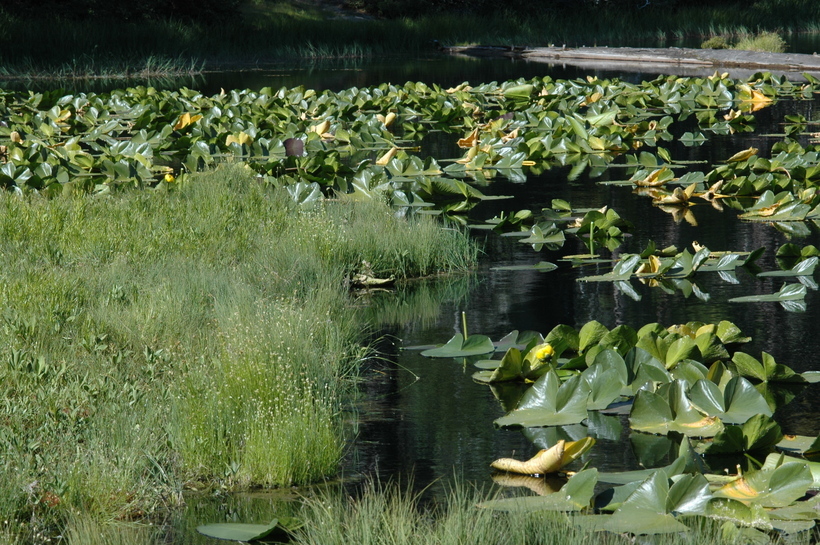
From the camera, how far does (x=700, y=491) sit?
2.79 meters

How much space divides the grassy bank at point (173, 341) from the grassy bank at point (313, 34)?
17636mm

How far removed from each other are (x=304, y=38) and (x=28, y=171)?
21575 millimetres

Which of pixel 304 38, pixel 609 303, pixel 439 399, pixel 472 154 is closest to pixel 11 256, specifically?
pixel 439 399

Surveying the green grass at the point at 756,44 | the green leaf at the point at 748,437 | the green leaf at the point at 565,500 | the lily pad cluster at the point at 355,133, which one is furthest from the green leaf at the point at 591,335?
the green grass at the point at 756,44

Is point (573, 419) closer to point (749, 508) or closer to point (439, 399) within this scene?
point (439, 399)

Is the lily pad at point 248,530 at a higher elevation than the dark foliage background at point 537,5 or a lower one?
lower

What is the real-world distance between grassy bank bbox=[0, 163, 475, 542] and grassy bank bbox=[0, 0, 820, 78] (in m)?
17.6

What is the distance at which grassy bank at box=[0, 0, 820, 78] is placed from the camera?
23625 mm

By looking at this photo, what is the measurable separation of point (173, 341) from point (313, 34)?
2562 cm

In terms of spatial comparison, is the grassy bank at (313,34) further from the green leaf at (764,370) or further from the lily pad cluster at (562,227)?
the green leaf at (764,370)

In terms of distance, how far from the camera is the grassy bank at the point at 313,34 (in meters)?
23.6

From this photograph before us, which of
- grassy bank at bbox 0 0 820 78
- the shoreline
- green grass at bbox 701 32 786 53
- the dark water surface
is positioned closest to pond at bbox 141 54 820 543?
the dark water surface

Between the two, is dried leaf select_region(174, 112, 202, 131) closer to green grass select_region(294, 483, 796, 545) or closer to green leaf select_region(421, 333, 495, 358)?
green leaf select_region(421, 333, 495, 358)

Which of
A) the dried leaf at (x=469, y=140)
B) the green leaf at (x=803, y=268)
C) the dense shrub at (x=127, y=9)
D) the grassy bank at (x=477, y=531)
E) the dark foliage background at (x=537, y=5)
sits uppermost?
the dark foliage background at (x=537, y=5)
